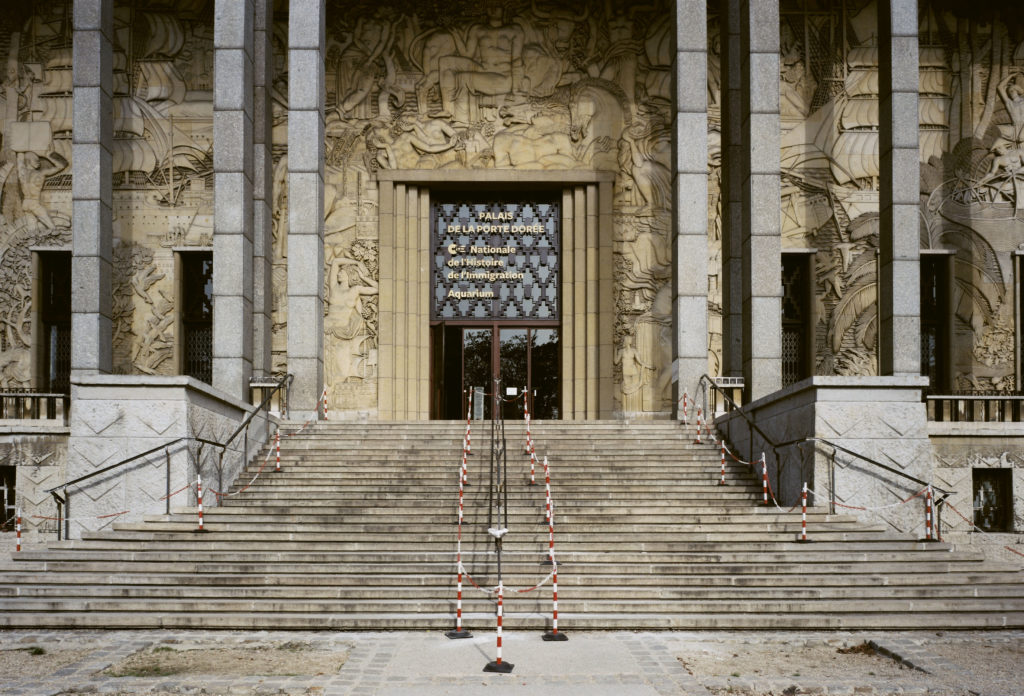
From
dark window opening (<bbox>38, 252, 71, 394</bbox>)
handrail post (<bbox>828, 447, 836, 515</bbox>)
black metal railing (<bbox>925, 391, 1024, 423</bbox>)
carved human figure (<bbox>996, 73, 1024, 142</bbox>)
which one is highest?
carved human figure (<bbox>996, 73, 1024, 142</bbox>)

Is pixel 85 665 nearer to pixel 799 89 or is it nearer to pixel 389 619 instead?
pixel 389 619

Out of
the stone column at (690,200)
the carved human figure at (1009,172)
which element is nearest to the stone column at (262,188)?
the stone column at (690,200)

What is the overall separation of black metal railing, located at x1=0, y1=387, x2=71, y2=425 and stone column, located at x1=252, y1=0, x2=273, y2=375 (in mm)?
3678

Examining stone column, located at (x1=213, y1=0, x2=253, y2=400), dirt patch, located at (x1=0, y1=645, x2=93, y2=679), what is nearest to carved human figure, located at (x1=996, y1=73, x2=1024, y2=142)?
stone column, located at (x1=213, y1=0, x2=253, y2=400)

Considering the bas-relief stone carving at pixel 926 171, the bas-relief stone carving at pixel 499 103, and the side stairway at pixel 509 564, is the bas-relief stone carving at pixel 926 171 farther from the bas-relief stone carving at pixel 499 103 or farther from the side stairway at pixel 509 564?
the side stairway at pixel 509 564

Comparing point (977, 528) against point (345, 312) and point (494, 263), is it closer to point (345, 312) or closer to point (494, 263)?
point (494, 263)

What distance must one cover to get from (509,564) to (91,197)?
39.1 ft

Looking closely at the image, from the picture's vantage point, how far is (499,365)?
2461cm

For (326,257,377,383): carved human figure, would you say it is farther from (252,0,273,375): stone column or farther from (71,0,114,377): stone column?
(71,0,114,377): stone column

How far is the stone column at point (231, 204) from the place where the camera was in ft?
65.1

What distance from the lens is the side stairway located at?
1155 centimetres

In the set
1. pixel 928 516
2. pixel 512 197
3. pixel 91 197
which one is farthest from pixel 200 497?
pixel 512 197

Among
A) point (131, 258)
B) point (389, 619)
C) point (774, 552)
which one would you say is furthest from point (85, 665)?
point (131, 258)

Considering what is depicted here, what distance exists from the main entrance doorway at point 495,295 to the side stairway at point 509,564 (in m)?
8.33
